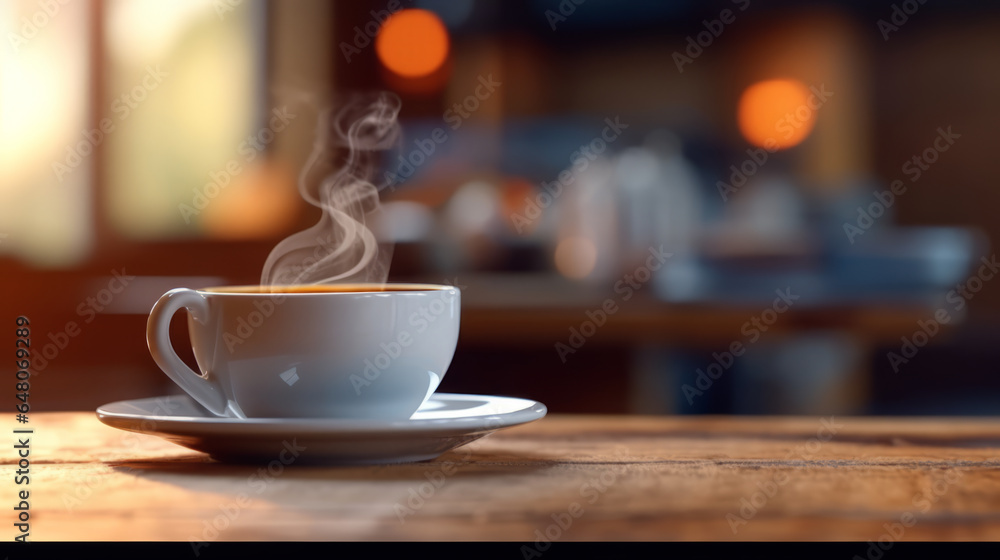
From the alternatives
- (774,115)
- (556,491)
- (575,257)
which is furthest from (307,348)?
(774,115)

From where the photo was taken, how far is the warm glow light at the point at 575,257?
102 inches

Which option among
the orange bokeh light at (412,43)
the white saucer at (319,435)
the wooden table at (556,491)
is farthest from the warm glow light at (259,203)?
the white saucer at (319,435)

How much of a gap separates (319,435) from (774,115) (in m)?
2.68

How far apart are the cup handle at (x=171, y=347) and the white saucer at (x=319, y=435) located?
0.13ft

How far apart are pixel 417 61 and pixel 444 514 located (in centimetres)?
252

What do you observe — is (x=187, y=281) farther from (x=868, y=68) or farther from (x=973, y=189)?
(x=973, y=189)

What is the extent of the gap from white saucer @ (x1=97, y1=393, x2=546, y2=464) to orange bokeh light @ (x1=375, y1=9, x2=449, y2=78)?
7.65 feet

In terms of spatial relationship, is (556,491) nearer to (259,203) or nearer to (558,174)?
(259,203)

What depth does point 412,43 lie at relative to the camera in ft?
9.28

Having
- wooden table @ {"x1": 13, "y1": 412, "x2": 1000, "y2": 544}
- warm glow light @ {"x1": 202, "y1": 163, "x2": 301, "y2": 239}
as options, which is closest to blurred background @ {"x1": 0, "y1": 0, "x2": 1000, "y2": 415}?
warm glow light @ {"x1": 202, "y1": 163, "x2": 301, "y2": 239}

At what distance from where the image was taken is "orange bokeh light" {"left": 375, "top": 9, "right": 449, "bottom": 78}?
2.80m

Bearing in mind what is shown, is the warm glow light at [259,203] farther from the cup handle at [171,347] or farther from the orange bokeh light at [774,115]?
the cup handle at [171,347]

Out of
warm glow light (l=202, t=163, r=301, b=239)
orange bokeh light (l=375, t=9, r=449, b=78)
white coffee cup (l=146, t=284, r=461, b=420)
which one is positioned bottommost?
white coffee cup (l=146, t=284, r=461, b=420)

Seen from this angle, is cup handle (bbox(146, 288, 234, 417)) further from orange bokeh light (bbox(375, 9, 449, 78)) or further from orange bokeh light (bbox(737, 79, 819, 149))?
orange bokeh light (bbox(737, 79, 819, 149))
